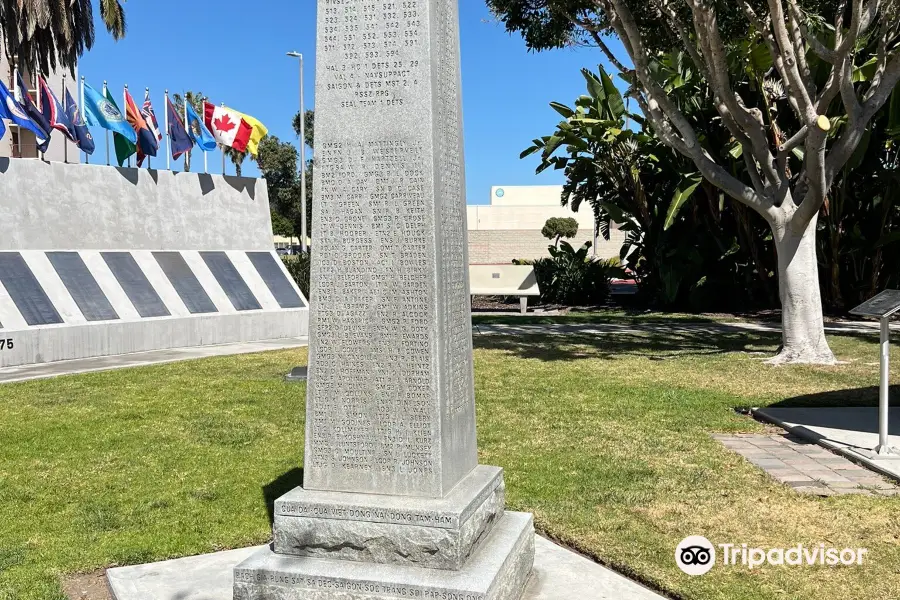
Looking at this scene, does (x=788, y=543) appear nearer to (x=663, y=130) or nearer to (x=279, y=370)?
(x=279, y=370)

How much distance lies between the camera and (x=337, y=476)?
4023mm

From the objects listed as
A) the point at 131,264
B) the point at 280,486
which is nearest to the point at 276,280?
the point at 131,264

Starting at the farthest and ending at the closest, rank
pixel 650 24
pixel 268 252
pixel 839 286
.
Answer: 1. pixel 839 286
2. pixel 268 252
3. pixel 650 24

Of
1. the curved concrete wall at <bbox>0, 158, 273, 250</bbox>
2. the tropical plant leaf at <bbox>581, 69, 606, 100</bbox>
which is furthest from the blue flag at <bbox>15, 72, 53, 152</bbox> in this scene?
the tropical plant leaf at <bbox>581, 69, 606, 100</bbox>

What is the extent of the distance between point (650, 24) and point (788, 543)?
36.5 ft

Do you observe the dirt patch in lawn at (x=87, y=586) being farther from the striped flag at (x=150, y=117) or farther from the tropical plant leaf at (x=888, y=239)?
the tropical plant leaf at (x=888, y=239)

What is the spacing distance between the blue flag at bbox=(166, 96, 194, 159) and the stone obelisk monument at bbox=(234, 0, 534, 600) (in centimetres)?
1299

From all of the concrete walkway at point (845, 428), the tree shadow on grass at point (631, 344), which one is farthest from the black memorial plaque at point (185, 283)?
the concrete walkway at point (845, 428)

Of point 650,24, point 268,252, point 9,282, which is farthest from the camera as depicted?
point 268,252

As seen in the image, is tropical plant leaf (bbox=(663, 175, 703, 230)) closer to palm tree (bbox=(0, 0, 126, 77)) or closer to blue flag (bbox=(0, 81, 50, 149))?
blue flag (bbox=(0, 81, 50, 149))

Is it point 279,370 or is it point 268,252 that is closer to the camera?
point 279,370

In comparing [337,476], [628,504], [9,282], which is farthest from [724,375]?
[9,282]

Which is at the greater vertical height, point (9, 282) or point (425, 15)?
point (425, 15)

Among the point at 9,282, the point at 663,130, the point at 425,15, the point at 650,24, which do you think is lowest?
the point at 9,282
